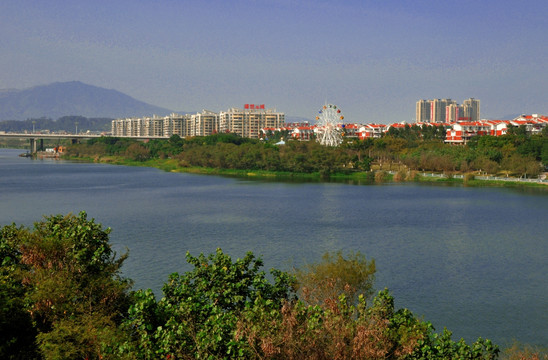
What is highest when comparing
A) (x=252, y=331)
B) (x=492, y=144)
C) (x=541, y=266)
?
(x=492, y=144)

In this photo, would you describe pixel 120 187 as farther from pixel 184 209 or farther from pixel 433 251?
pixel 433 251

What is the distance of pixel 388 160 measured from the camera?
46.4m

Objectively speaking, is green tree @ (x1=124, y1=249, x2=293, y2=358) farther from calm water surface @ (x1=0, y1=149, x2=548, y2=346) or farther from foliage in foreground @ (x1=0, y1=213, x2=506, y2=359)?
calm water surface @ (x1=0, y1=149, x2=548, y2=346)

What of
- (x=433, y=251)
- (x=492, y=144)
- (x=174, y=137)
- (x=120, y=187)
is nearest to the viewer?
(x=433, y=251)

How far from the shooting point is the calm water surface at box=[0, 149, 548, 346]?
12.2 meters

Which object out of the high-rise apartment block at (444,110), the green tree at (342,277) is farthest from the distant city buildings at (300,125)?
the green tree at (342,277)

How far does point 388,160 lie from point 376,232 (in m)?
27.4

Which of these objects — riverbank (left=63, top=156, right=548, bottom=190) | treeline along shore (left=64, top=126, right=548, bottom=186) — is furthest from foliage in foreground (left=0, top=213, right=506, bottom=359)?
treeline along shore (left=64, top=126, right=548, bottom=186)

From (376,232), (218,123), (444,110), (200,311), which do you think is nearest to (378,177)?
(376,232)

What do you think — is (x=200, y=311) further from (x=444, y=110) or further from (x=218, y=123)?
(x=444, y=110)

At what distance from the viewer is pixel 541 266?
50.1 feet

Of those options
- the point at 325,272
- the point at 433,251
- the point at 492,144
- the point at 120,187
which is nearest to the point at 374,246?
the point at 433,251

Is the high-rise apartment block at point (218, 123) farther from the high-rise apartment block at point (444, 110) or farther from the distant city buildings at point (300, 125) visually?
the high-rise apartment block at point (444, 110)

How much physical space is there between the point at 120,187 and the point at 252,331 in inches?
1231
